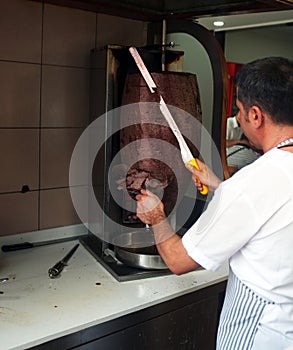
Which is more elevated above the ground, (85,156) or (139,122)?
(139,122)

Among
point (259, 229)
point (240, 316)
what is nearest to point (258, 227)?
point (259, 229)

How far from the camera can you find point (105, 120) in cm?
118

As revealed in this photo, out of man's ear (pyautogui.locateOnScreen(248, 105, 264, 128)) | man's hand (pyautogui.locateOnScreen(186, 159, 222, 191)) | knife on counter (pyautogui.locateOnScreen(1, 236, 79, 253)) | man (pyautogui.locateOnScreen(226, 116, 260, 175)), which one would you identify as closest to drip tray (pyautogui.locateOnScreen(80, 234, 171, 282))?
knife on counter (pyautogui.locateOnScreen(1, 236, 79, 253))

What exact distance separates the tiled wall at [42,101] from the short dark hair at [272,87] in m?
0.65

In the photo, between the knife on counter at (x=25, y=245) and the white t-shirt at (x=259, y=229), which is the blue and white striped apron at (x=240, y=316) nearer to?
the white t-shirt at (x=259, y=229)

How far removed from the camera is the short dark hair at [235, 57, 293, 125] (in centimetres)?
76

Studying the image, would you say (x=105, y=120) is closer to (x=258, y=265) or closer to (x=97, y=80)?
(x=97, y=80)

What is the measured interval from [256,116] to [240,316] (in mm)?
381

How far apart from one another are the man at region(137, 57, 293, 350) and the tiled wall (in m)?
0.57

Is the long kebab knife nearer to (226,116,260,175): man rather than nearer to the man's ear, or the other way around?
the man's ear

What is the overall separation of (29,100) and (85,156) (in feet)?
0.82

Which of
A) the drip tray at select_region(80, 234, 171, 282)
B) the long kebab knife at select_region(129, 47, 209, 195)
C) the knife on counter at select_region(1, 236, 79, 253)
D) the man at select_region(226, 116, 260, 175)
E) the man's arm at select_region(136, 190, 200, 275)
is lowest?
the drip tray at select_region(80, 234, 171, 282)

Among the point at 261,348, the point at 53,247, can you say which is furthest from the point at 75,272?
the point at 261,348

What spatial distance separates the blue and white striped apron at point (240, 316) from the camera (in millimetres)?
808
